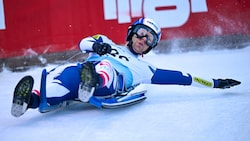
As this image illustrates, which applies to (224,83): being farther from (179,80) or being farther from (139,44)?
(139,44)

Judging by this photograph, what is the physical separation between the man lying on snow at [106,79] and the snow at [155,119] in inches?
3.7

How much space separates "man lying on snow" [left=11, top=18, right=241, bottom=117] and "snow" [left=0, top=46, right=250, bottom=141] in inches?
3.7

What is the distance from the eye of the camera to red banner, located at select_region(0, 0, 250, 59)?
419 cm

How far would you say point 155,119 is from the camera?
214cm

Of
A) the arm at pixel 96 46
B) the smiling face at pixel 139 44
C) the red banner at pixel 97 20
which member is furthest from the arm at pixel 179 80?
the red banner at pixel 97 20

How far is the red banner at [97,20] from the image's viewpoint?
4.19 meters

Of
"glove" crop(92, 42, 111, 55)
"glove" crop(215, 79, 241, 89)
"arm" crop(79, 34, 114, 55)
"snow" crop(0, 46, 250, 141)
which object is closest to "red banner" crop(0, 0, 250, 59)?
"snow" crop(0, 46, 250, 141)

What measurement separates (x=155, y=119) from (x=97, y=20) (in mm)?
2401

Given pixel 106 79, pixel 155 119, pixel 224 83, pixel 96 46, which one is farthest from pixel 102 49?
pixel 224 83

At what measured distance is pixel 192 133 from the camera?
1.86 meters

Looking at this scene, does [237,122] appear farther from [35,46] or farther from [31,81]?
[35,46]

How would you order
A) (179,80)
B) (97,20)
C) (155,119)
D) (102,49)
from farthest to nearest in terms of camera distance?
1. (97,20)
2. (179,80)
3. (102,49)
4. (155,119)

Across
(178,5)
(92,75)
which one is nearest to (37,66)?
(178,5)

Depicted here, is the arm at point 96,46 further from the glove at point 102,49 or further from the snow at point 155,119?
the snow at point 155,119
